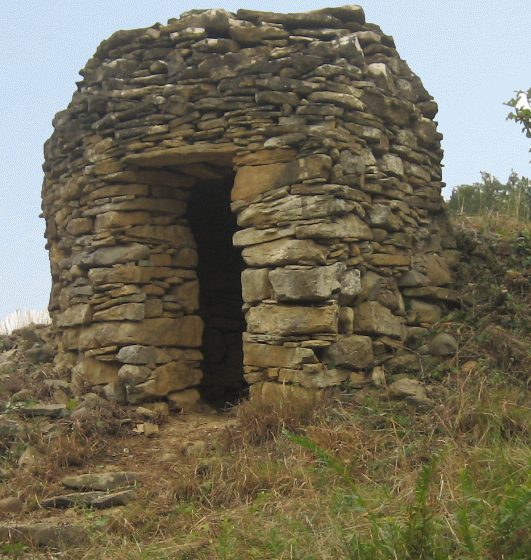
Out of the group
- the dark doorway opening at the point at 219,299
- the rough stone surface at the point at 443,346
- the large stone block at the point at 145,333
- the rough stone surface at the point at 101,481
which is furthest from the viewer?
the dark doorway opening at the point at 219,299

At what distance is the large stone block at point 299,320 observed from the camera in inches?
210

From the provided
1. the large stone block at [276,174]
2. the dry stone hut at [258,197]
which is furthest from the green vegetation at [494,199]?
the large stone block at [276,174]

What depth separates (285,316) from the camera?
539 centimetres

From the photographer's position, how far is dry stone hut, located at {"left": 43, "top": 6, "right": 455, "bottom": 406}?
18.0 ft

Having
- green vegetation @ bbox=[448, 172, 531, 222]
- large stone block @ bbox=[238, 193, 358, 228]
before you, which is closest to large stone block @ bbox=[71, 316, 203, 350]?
large stone block @ bbox=[238, 193, 358, 228]

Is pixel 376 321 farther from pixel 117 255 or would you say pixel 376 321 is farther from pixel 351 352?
pixel 117 255

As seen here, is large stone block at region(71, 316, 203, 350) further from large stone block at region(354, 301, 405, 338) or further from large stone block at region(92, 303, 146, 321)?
large stone block at region(354, 301, 405, 338)

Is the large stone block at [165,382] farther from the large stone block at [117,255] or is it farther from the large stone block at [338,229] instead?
the large stone block at [338,229]

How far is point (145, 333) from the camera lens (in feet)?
20.0

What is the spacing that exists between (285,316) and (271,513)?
172 centimetres

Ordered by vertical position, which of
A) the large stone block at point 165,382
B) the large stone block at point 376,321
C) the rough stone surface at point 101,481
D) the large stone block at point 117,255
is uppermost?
the large stone block at point 117,255

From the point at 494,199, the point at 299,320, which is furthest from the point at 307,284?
the point at 494,199

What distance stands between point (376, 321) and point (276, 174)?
1294 mm

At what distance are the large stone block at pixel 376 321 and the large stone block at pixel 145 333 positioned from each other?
1.48 m
